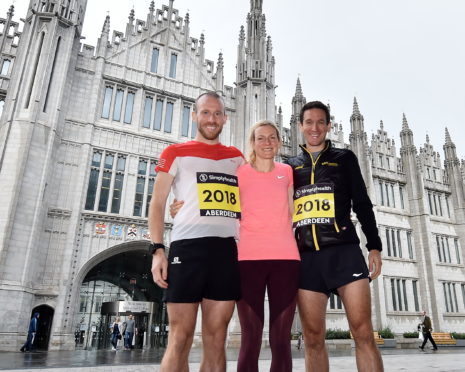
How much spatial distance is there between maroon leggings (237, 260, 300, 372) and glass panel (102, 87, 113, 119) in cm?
1677

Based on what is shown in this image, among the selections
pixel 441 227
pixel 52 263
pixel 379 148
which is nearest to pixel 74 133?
pixel 52 263

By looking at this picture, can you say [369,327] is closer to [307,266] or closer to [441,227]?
[307,266]

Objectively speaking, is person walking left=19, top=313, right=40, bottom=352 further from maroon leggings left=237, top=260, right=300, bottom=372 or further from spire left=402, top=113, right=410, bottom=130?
spire left=402, top=113, right=410, bottom=130

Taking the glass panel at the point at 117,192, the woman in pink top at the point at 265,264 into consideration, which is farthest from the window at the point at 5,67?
the woman in pink top at the point at 265,264

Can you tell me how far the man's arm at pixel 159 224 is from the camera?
254 cm

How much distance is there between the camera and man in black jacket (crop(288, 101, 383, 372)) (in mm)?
2787

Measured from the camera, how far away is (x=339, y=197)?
3.11 meters

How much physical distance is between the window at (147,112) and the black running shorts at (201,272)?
55.3 ft

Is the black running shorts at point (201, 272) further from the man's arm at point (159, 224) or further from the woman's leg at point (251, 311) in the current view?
the woman's leg at point (251, 311)

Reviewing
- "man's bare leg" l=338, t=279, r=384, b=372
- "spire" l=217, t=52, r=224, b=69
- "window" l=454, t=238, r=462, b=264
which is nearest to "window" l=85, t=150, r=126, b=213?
"spire" l=217, t=52, r=224, b=69

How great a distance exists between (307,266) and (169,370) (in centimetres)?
128

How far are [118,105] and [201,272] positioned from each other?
687 inches

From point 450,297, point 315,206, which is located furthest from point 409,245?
point 315,206

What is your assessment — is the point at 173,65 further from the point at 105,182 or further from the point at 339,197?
the point at 339,197
